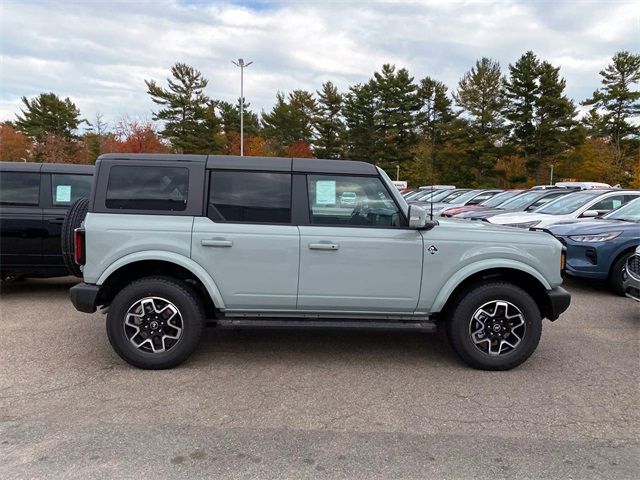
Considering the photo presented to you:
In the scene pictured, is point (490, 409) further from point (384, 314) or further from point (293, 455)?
point (293, 455)

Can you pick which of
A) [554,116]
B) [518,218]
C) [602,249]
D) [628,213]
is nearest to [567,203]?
[518,218]

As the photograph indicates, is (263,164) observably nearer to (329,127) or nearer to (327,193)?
(327,193)

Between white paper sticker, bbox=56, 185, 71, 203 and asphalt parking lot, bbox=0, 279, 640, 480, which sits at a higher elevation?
white paper sticker, bbox=56, 185, 71, 203

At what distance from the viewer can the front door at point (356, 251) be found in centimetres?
414

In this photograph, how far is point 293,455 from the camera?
2.93 metres

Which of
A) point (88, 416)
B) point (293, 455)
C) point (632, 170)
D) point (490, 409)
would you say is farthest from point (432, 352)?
point (632, 170)

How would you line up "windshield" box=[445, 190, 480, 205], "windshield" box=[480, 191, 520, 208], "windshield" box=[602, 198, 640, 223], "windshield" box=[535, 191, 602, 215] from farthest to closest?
"windshield" box=[445, 190, 480, 205] → "windshield" box=[480, 191, 520, 208] → "windshield" box=[535, 191, 602, 215] → "windshield" box=[602, 198, 640, 223]

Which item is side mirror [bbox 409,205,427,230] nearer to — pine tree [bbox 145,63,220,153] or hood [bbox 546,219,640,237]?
hood [bbox 546,219,640,237]

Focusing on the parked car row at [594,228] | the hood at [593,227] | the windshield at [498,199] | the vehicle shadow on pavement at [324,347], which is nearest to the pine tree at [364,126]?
the windshield at [498,199]

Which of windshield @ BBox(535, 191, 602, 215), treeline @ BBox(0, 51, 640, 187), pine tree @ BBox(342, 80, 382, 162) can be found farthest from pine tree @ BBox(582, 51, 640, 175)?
windshield @ BBox(535, 191, 602, 215)

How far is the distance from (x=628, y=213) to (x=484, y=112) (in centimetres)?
4123

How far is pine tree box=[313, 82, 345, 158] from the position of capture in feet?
175

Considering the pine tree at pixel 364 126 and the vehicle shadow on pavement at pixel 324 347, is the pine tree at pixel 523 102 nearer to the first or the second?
the pine tree at pixel 364 126

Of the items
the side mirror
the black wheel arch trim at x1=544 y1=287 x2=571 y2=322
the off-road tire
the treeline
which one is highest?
the treeline
